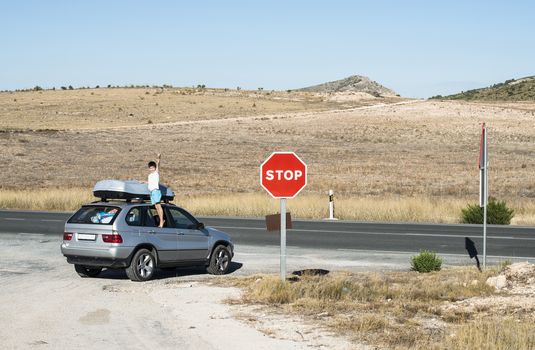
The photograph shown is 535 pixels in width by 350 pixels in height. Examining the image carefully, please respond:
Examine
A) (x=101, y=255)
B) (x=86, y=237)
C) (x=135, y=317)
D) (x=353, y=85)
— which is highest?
(x=353, y=85)

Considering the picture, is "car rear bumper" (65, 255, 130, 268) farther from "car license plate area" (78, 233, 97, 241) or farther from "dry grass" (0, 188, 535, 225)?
"dry grass" (0, 188, 535, 225)

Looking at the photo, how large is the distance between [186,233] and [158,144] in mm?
48691

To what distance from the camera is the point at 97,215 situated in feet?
52.8

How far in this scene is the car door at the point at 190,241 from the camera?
16.9m

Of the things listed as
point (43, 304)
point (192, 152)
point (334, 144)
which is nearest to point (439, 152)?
point (334, 144)

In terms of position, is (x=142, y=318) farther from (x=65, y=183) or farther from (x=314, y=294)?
(x=65, y=183)

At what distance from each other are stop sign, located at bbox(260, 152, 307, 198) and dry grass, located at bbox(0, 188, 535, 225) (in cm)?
1808

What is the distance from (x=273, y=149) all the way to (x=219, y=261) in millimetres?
44613

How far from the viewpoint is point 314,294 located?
Result: 45.0ft

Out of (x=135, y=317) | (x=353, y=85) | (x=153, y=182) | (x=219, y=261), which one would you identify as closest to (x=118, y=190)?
(x=153, y=182)

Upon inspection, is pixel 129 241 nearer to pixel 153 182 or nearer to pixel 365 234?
pixel 153 182

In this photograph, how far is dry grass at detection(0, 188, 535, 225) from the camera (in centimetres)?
3297

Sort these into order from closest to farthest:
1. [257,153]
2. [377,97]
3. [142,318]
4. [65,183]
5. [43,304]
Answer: [142,318] < [43,304] < [65,183] < [257,153] < [377,97]

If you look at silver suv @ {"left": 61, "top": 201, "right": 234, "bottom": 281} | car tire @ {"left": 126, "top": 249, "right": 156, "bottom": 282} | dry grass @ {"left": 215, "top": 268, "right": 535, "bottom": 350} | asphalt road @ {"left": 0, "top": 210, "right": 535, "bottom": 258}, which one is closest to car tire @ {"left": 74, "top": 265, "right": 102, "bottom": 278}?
silver suv @ {"left": 61, "top": 201, "right": 234, "bottom": 281}
